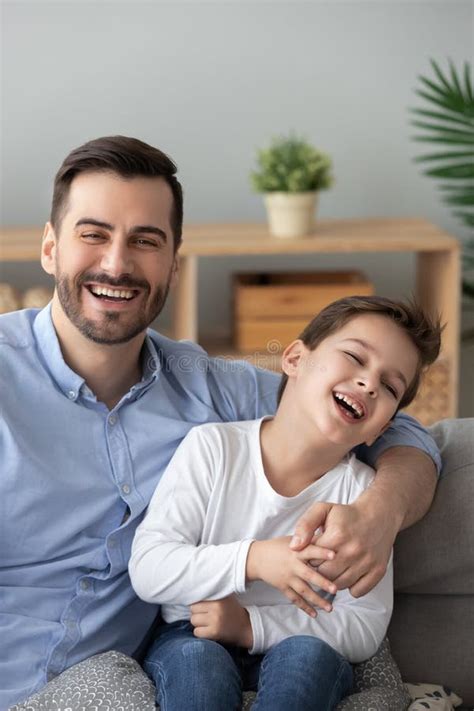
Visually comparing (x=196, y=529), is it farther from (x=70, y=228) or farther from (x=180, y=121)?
(x=180, y=121)

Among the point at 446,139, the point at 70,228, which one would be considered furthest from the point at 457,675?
the point at 446,139

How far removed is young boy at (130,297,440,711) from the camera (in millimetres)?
1557

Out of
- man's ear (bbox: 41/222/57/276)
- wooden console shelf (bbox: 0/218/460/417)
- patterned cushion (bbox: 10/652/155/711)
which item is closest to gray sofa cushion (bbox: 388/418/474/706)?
patterned cushion (bbox: 10/652/155/711)

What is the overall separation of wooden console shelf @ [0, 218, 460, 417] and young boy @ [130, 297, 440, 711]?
159cm

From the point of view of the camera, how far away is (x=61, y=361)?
175cm

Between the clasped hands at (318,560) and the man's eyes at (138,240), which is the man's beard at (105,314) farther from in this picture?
the clasped hands at (318,560)

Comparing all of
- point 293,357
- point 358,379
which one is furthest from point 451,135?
point 358,379

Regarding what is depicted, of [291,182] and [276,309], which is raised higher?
[291,182]

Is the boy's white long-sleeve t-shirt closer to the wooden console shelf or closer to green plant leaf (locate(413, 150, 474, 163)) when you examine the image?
the wooden console shelf

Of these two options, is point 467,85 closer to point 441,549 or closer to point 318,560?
point 441,549

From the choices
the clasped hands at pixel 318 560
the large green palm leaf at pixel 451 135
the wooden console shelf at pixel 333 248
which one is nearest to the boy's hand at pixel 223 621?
the clasped hands at pixel 318 560

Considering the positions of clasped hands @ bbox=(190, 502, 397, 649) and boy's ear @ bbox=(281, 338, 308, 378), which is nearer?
clasped hands @ bbox=(190, 502, 397, 649)

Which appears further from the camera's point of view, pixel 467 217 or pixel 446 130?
pixel 467 217

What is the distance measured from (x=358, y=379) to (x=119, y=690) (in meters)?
0.53
